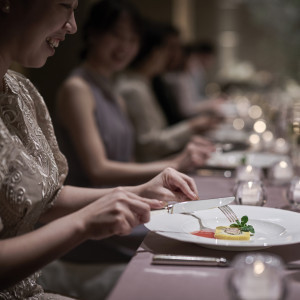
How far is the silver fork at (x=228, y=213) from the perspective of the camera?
1225mm

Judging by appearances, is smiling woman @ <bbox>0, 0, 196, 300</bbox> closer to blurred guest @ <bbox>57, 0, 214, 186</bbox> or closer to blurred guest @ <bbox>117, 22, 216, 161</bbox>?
blurred guest @ <bbox>57, 0, 214, 186</bbox>

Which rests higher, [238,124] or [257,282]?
[257,282]

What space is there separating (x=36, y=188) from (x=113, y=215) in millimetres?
240

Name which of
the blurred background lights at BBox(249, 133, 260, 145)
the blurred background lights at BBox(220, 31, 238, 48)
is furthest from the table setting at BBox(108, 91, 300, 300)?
→ the blurred background lights at BBox(220, 31, 238, 48)

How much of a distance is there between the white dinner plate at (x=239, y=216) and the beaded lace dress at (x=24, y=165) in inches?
10.2

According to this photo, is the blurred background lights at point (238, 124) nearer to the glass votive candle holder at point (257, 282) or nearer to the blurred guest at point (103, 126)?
the blurred guest at point (103, 126)

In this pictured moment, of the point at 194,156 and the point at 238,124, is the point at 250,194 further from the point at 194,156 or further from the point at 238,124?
the point at 238,124

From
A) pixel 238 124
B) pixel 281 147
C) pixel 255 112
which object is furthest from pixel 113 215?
pixel 255 112

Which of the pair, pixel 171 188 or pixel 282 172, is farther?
pixel 282 172

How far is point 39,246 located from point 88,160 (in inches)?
47.3

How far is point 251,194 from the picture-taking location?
1.43 meters

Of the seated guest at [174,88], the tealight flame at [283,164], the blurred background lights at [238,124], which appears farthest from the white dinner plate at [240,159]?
the seated guest at [174,88]

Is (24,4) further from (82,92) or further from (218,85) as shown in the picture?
(218,85)

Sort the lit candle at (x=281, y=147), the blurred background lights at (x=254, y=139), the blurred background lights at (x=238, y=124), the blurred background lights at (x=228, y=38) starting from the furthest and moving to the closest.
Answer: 1. the blurred background lights at (x=228, y=38)
2. the blurred background lights at (x=238, y=124)
3. the blurred background lights at (x=254, y=139)
4. the lit candle at (x=281, y=147)
